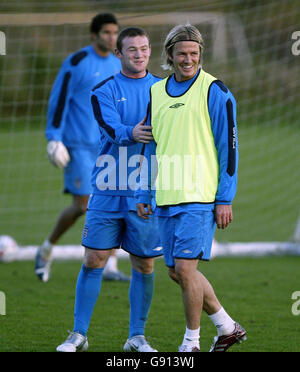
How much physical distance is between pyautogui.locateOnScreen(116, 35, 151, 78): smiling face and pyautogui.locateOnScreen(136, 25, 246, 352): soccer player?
1.30 feet

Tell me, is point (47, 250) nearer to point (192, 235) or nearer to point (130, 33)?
point (130, 33)

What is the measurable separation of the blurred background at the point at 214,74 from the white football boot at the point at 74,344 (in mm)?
4310

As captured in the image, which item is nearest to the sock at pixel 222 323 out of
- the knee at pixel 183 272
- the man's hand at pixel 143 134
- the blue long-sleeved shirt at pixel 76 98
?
the knee at pixel 183 272

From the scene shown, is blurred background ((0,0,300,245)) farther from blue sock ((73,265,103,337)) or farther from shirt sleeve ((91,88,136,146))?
blue sock ((73,265,103,337))

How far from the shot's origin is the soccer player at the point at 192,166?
4.34 metres

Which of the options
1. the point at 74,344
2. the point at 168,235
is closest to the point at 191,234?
the point at 168,235

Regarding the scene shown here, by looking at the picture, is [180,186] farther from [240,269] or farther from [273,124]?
[273,124]

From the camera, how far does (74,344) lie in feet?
15.5

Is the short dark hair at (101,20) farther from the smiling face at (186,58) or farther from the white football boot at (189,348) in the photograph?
the white football boot at (189,348)

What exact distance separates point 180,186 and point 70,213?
296 cm

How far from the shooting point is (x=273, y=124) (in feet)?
40.3

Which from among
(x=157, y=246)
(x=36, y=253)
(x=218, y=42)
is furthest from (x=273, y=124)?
(x=157, y=246)

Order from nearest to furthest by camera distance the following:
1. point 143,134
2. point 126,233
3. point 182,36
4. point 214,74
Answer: point 182,36 < point 143,134 < point 126,233 < point 214,74

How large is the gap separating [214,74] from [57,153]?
6628 millimetres
